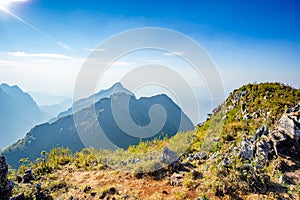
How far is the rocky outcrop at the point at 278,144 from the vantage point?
28.8 feet

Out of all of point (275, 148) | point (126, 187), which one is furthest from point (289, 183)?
point (126, 187)

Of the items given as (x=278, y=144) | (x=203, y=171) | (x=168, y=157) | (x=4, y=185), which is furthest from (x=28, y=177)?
(x=278, y=144)

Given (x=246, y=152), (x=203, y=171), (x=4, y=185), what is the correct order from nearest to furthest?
(x=4, y=185) → (x=203, y=171) → (x=246, y=152)

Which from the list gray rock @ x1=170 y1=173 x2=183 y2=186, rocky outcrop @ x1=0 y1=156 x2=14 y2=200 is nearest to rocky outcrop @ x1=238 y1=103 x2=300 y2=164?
gray rock @ x1=170 y1=173 x2=183 y2=186

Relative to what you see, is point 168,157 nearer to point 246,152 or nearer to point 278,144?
point 246,152

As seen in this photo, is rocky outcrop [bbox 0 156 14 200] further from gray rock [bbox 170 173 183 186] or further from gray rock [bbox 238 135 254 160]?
gray rock [bbox 238 135 254 160]

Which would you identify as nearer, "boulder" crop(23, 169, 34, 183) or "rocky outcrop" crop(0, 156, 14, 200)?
"rocky outcrop" crop(0, 156, 14, 200)

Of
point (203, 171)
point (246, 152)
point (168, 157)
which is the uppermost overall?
point (246, 152)

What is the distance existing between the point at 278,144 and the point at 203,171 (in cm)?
369

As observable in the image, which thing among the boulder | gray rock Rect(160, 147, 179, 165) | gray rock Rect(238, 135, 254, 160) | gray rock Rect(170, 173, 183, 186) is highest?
gray rock Rect(238, 135, 254, 160)

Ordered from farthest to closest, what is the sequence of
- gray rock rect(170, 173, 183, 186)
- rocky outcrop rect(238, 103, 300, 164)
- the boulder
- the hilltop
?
1. the boulder
2. rocky outcrop rect(238, 103, 300, 164)
3. gray rock rect(170, 173, 183, 186)
4. the hilltop

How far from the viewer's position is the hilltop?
23.4 ft

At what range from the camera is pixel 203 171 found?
873 centimetres

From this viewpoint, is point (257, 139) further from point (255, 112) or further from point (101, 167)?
point (101, 167)
